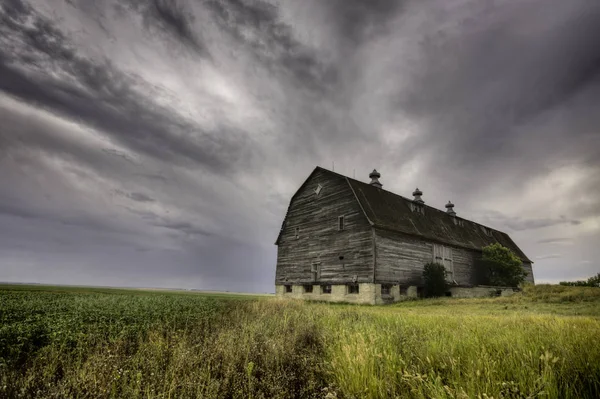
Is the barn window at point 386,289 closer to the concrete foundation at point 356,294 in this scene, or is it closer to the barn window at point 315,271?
the concrete foundation at point 356,294

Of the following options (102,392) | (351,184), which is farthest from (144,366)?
(351,184)

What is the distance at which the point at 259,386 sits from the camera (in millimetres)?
5031

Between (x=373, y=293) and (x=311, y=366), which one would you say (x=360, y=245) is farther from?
(x=311, y=366)

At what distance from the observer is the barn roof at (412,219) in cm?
2644

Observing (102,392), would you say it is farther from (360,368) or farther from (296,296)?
(296,296)

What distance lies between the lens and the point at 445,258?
30672mm

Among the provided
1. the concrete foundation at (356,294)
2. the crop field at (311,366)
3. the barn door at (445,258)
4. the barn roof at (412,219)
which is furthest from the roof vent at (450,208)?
the crop field at (311,366)

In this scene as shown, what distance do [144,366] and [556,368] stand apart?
6.25 metres

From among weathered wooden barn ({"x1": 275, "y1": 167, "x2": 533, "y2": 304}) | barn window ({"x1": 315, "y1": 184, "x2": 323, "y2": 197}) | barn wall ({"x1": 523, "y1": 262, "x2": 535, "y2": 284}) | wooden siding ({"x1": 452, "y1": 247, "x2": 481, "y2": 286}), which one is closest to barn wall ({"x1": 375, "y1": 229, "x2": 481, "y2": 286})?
weathered wooden barn ({"x1": 275, "y1": 167, "x2": 533, "y2": 304})

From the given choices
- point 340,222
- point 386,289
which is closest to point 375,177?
point 340,222

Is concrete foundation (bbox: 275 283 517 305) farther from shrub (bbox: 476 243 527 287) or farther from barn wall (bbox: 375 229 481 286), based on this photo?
shrub (bbox: 476 243 527 287)

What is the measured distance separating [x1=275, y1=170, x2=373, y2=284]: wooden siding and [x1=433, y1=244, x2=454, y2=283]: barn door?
910cm

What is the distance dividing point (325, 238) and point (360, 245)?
3.63 m

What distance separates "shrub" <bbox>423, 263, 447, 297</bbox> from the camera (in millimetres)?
26547
